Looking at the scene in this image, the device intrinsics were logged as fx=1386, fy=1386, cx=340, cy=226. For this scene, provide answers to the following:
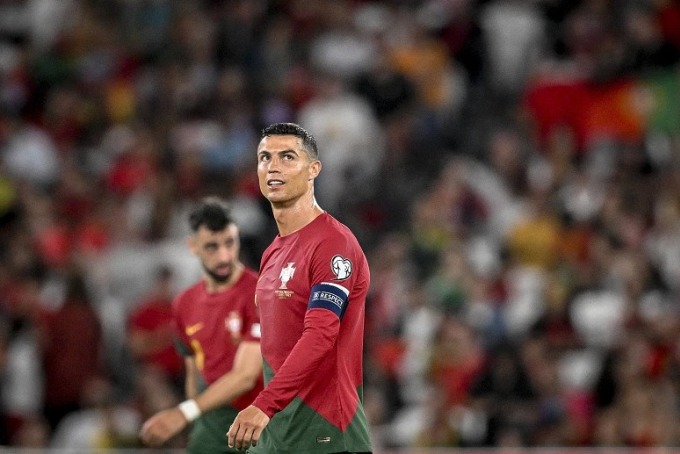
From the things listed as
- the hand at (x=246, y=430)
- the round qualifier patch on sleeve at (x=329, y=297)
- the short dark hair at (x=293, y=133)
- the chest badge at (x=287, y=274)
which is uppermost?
the short dark hair at (x=293, y=133)

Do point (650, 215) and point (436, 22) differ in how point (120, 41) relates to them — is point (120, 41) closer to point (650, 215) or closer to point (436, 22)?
point (436, 22)

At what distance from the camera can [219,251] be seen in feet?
26.3

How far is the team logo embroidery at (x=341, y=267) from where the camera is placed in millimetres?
6141

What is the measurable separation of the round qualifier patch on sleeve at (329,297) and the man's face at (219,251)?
76.9 inches

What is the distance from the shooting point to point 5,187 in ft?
48.0

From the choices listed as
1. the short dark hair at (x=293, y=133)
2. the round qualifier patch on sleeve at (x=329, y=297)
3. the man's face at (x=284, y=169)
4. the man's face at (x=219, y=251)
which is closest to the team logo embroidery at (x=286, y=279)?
the round qualifier patch on sleeve at (x=329, y=297)

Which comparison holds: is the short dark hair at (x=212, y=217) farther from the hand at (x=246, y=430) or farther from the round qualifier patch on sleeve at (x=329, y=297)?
the hand at (x=246, y=430)

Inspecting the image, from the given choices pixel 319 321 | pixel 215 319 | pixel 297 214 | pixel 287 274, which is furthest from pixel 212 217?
pixel 319 321

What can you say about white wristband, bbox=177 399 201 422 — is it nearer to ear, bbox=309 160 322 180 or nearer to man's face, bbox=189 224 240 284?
man's face, bbox=189 224 240 284

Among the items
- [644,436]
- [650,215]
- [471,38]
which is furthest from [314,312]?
[471,38]

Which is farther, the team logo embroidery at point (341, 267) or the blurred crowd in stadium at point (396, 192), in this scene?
the blurred crowd in stadium at point (396, 192)

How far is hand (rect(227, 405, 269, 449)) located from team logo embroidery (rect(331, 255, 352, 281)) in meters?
0.75

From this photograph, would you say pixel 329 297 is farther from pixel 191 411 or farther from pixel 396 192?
pixel 396 192

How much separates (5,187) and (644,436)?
7146mm
